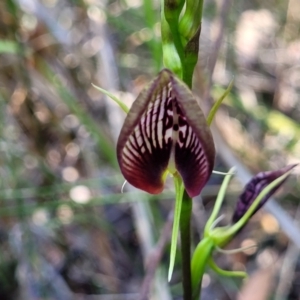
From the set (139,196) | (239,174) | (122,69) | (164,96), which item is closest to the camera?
(164,96)

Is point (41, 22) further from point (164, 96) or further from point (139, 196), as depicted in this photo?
point (164, 96)

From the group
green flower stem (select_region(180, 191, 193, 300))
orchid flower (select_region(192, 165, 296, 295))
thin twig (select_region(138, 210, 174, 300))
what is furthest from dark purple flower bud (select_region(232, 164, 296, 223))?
thin twig (select_region(138, 210, 174, 300))

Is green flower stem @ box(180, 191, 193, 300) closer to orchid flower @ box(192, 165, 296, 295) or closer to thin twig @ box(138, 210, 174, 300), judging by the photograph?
orchid flower @ box(192, 165, 296, 295)

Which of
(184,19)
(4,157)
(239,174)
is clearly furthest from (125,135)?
(4,157)

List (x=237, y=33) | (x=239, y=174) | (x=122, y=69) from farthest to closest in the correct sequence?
1. (x=237, y=33)
2. (x=122, y=69)
3. (x=239, y=174)

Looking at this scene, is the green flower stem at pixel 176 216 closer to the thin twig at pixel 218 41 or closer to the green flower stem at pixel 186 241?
the green flower stem at pixel 186 241

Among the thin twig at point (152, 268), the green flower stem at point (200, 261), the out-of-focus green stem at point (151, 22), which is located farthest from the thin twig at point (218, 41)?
the green flower stem at point (200, 261)
